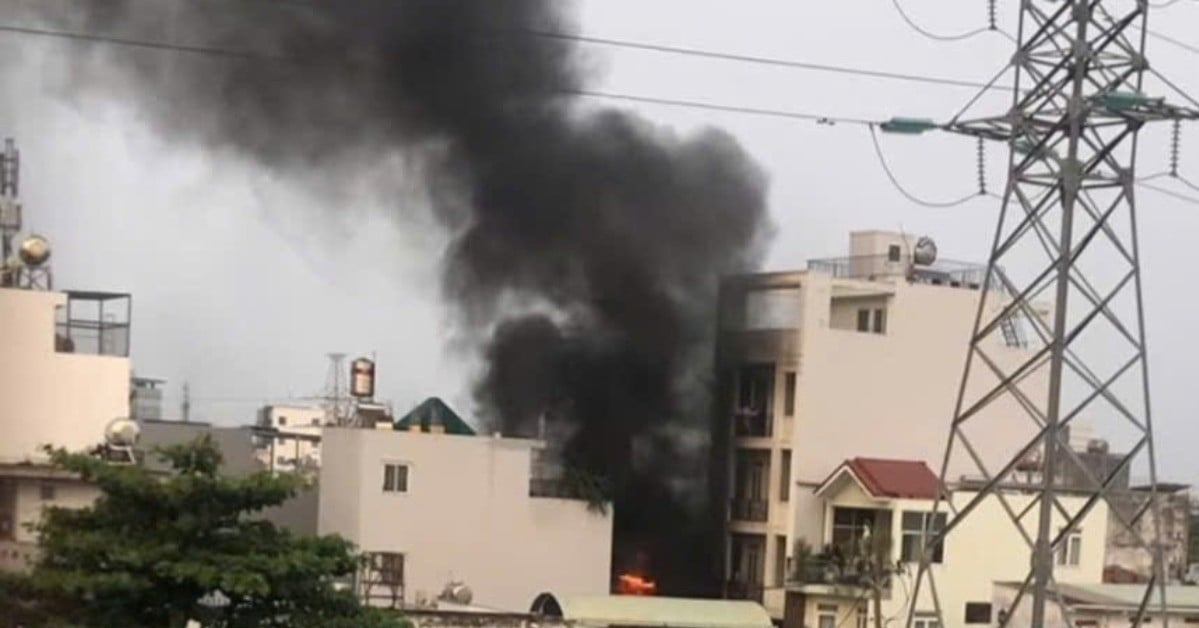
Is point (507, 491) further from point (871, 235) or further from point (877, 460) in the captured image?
point (871, 235)

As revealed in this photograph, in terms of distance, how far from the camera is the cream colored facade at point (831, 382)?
1289 inches

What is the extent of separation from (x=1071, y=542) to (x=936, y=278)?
6.15 m

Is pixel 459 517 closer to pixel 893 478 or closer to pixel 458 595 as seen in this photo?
pixel 458 595

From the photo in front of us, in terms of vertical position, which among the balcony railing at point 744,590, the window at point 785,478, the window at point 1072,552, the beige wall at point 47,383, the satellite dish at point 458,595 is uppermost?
the beige wall at point 47,383

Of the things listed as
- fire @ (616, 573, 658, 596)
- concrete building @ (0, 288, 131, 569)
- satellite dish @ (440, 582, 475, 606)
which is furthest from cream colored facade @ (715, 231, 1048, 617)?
concrete building @ (0, 288, 131, 569)

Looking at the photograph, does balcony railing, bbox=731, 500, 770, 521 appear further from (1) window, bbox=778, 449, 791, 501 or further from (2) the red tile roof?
(2) the red tile roof

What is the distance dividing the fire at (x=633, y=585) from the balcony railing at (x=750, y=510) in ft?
7.10

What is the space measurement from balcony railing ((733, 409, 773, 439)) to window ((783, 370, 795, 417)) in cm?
66

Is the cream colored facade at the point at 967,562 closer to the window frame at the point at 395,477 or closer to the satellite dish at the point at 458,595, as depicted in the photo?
the satellite dish at the point at 458,595

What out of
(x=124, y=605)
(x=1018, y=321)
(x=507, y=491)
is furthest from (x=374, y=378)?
(x=124, y=605)

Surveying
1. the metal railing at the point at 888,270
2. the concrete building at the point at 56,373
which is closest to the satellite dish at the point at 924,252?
the metal railing at the point at 888,270

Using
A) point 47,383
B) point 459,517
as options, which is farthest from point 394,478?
point 47,383

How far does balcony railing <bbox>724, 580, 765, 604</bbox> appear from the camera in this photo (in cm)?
3325

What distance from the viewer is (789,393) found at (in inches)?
1312
